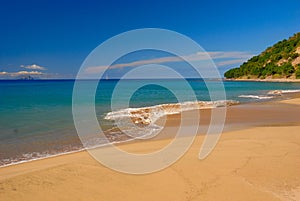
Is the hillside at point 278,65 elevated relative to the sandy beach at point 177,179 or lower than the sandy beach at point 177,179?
elevated

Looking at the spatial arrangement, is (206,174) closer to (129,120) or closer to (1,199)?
(1,199)

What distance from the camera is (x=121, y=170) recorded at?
20.5 ft

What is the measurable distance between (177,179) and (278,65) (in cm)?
12181

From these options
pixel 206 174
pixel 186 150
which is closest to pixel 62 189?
pixel 206 174

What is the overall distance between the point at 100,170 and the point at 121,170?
0.50 meters

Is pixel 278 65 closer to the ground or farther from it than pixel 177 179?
farther from it

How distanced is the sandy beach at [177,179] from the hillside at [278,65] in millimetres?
99978

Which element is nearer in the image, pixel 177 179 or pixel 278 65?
pixel 177 179

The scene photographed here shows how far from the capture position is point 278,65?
371ft

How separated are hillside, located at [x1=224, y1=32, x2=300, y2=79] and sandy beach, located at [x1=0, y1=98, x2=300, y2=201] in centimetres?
9998

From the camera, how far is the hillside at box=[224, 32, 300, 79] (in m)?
101

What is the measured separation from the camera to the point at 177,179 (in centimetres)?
564

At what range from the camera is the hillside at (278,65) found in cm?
10095

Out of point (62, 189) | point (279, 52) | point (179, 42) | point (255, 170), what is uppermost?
point (279, 52)
